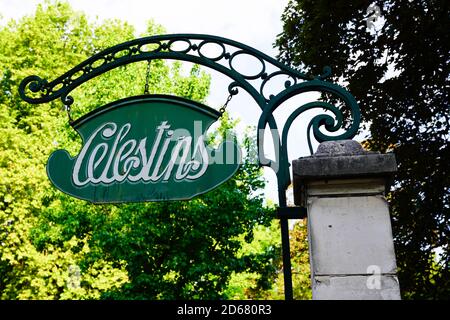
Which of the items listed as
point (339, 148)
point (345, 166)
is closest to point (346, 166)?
point (345, 166)

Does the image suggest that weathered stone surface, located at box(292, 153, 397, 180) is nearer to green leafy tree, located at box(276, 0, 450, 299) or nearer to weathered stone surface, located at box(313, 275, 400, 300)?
weathered stone surface, located at box(313, 275, 400, 300)

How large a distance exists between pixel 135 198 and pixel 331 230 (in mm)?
1459

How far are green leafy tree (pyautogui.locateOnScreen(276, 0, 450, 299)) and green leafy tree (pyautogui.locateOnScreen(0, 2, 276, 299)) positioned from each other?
3.61 m

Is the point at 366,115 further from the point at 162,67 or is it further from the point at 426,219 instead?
the point at 162,67

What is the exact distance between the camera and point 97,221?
11.5m

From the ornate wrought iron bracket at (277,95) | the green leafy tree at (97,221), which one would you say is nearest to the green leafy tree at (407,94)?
the green leafy tree at (97,221)

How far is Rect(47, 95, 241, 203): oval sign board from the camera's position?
3.32 metres

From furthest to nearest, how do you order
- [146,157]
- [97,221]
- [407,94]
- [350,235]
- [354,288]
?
1. [97,221]
2. [407,94]
3. [146,157]
4. [350,235]
5. [354,288]

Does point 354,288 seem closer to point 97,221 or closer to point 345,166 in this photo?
point 345,166

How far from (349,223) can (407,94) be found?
657cm

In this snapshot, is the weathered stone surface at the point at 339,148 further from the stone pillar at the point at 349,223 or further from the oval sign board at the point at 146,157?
the oval sign board at the point at 146,157

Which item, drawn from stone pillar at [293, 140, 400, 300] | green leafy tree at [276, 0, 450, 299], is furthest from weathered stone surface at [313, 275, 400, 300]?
green leafy tree at [276, 0, 450, 299]

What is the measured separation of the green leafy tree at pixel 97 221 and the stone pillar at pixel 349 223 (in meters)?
8.17

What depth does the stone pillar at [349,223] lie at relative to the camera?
2.69 m
